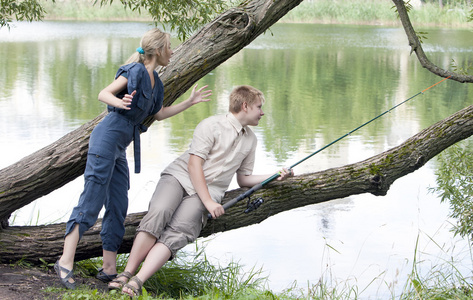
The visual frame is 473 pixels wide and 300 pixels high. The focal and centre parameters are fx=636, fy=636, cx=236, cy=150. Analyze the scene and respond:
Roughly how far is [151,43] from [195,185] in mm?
740

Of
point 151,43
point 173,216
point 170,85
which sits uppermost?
point 151,43

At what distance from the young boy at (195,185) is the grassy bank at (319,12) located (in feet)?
80.9

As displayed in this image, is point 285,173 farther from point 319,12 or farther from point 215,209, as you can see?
point 319,12

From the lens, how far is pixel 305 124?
10711 mm

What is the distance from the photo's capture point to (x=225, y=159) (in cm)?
335

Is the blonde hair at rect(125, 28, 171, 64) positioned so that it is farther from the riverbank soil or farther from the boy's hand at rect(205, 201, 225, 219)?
the riverbank soil

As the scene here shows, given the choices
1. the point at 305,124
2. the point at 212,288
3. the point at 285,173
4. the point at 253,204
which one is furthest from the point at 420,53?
the point at 305,124

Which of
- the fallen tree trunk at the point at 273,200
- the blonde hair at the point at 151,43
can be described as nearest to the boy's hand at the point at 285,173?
the fallen tree trunk at the point at 273,200

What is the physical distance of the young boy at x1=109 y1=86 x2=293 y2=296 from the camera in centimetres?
315

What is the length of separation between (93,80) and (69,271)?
12.1 meters

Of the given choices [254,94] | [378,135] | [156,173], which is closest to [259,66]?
[378,135]

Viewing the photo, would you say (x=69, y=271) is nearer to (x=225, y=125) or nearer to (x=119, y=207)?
(x=119, y=207)

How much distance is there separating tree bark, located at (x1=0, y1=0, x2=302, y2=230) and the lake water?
4.62 ft

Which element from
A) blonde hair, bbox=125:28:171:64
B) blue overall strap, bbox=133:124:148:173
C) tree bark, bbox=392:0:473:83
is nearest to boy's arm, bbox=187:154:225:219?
blue overall strap, bbox=133:124:148:173
